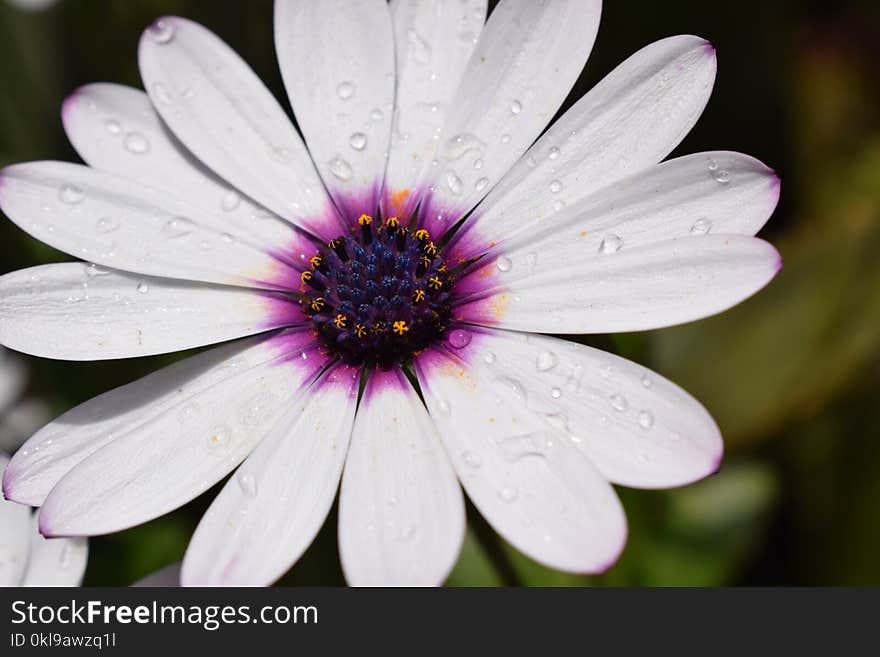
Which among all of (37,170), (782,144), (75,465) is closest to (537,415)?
(75,465)

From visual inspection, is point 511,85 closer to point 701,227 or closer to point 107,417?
point 701,227

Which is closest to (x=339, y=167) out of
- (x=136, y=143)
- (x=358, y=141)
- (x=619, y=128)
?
(x=358, y=141)

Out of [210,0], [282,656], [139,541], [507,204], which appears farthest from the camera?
[210,0]

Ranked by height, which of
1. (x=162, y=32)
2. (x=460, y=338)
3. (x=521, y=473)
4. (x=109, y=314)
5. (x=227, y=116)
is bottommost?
(x=521, y=473)

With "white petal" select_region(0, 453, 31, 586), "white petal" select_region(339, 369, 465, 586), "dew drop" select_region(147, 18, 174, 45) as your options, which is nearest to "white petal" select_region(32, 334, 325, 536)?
"white petal" select_region(339, 369, 465, 586)

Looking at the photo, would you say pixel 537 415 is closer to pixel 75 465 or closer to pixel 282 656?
pixel 282 656
